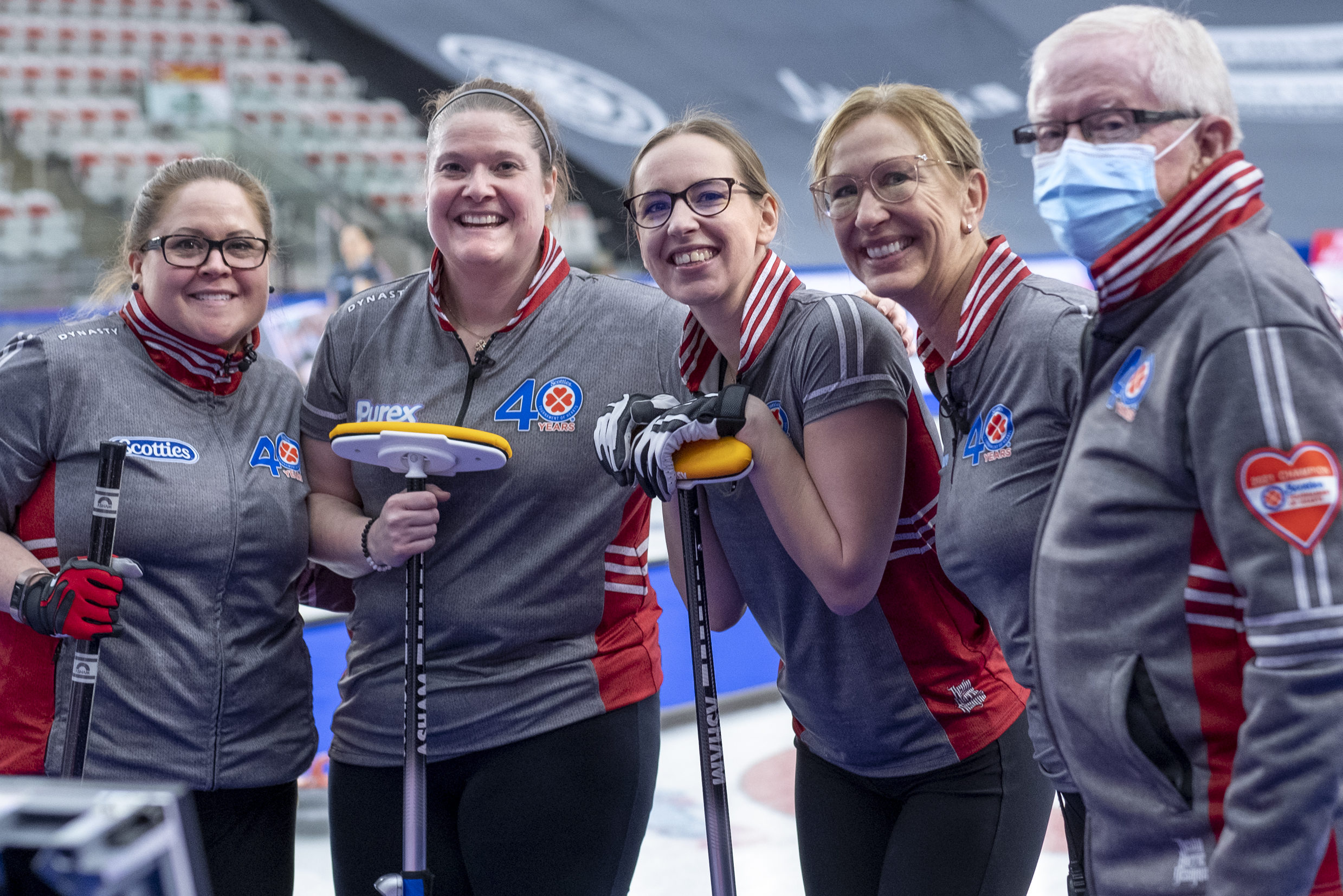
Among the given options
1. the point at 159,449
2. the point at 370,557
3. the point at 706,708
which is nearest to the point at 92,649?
the point at 159,449

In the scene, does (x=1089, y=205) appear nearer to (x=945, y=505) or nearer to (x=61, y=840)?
(x=945, y=505)

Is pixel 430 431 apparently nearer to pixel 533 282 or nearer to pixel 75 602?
pixel 533 282

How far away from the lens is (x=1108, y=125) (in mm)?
1277

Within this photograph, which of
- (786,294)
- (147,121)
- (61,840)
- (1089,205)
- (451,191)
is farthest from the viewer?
(147,121)

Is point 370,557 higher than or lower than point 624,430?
lower

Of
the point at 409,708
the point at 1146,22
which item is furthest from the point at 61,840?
the point at 1146,22

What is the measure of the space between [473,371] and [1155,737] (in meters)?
1.26

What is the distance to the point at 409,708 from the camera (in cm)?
Result: 190

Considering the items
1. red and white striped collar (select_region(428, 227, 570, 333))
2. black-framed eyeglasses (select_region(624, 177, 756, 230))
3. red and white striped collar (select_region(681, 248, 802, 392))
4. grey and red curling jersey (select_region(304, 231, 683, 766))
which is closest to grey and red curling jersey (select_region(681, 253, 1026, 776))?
red and white striped collar (select_region(681, 248, 802, 392))

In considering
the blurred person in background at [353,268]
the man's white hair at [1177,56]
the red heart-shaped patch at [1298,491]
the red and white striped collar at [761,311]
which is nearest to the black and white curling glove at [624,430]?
the red and white striped collar at [761,311]

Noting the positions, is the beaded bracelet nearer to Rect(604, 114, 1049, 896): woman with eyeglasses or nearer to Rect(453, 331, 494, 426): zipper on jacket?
Rect(453, 331, 494, 426): zipper on jacket

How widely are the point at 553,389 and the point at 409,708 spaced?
57 centimetres

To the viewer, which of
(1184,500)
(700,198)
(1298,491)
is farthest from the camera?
(700,198)

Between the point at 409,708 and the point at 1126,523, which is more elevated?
the point at 1126,523
